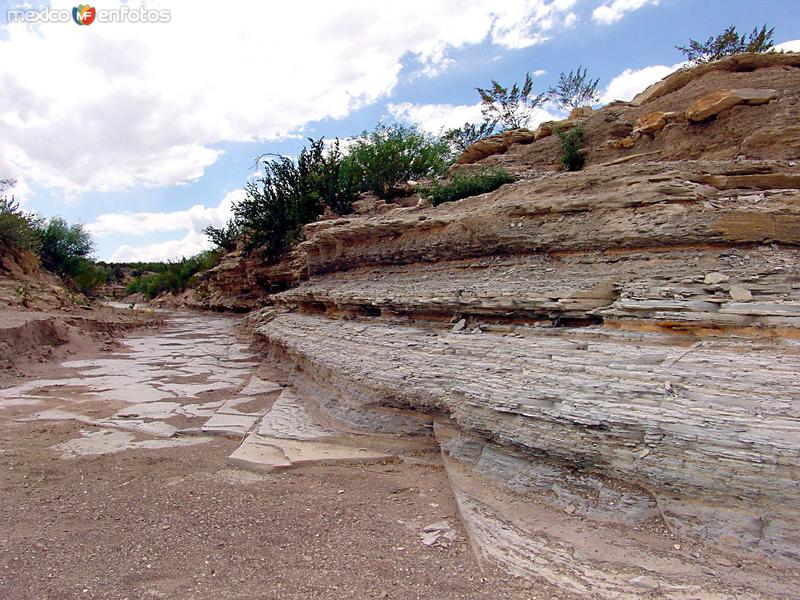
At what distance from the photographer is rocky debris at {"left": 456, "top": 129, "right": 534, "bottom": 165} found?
11.8 metres

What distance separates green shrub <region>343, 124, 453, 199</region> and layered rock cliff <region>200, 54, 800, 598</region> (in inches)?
243

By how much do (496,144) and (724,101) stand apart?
5701 millimetres

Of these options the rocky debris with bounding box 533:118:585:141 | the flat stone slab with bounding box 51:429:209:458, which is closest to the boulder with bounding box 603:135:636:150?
the rocky debris with bounding box 533:118:585:141

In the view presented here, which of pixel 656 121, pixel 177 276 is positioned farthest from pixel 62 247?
pixel 656 121

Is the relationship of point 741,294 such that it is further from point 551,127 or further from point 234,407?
point 551,127

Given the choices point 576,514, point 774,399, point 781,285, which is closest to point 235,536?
point 576,514

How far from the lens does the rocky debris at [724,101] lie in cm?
674

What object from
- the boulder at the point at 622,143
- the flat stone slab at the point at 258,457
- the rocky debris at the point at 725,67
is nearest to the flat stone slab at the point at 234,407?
the flat stone slab at the point at 258,457

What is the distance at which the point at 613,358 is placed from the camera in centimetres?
337

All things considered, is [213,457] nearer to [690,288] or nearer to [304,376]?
[304,376]

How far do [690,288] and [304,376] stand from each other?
492 centimetres

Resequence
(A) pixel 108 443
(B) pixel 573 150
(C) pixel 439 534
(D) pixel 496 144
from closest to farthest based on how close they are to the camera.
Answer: (C) pixel 439 534 → (A) pixel 108 443 → (B) pixel 573 150 → (D) pixel 496 144

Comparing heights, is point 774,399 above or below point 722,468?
above

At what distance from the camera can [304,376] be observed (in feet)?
21.5
